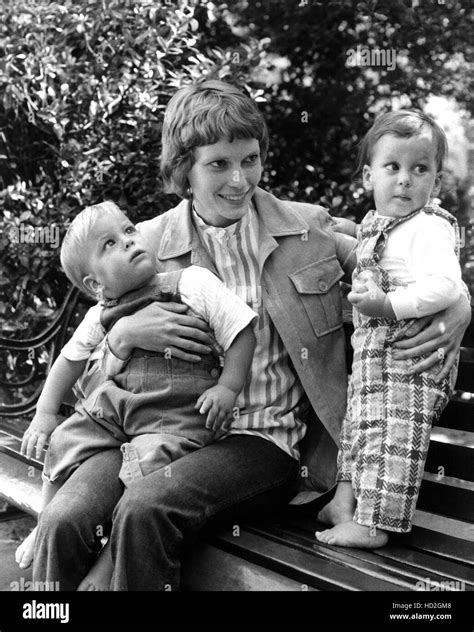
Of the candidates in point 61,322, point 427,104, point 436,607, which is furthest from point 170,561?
point 427,104

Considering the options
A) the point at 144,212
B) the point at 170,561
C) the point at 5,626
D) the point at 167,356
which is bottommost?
the point at 5,626

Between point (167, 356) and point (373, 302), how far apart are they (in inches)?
23.5

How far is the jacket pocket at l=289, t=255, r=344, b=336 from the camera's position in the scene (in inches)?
102

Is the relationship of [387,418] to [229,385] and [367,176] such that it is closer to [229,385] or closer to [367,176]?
[229,385]

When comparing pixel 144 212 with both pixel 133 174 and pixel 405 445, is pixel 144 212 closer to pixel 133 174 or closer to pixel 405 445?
pixel 133 174

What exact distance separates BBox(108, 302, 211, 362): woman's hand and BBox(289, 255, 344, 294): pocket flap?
336 millimetres

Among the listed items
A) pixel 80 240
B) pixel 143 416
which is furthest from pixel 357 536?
pixel 80 240

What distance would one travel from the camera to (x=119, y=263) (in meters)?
2.46

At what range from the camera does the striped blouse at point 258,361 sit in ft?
8.27

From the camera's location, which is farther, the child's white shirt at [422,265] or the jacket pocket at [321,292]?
the jacket pocket at [321,292]

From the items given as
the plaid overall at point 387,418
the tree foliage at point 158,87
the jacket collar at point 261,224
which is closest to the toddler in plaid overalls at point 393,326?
the plaid overall at point 387,418

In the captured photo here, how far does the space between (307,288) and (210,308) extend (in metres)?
0.33

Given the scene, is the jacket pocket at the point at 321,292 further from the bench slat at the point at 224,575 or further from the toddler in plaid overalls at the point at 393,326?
the bench slat at the point at 224,575

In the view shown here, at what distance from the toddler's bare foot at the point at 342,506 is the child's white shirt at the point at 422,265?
504mm
